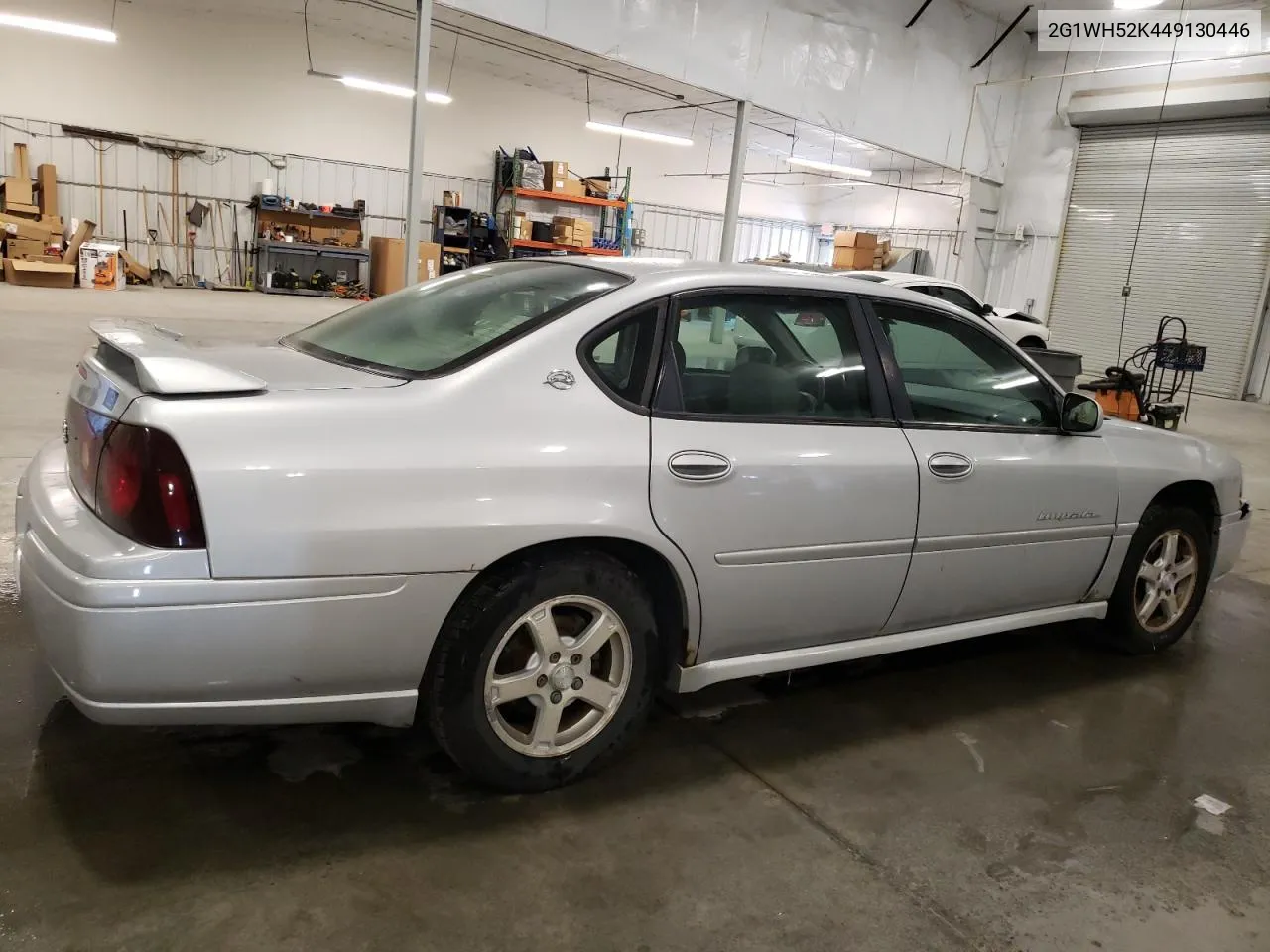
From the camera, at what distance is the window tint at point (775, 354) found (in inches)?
101

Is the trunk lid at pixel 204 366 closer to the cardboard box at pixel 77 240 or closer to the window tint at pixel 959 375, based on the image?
the window tint at pixel 959 375

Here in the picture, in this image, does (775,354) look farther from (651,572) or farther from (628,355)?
(651,572)

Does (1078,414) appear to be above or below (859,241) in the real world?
below

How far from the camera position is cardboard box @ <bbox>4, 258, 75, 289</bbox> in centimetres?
1388

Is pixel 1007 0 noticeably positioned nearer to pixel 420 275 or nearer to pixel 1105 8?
pixel 1105 8

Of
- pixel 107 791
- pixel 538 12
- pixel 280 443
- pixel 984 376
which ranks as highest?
pixel 538 12

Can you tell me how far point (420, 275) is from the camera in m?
16.6

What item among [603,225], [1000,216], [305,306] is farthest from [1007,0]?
[305,306]

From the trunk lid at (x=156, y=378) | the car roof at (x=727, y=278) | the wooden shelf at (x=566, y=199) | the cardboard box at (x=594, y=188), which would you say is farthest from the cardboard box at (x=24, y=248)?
the car roof at (x=727, y=278)

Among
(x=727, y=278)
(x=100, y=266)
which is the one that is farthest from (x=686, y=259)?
(x=100, y=266)

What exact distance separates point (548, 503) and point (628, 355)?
19.4 inches

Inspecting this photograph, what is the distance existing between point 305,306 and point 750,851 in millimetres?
13883

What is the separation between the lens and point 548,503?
2.14 meters

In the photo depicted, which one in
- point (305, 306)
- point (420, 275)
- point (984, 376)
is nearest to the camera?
point (984, 376)
